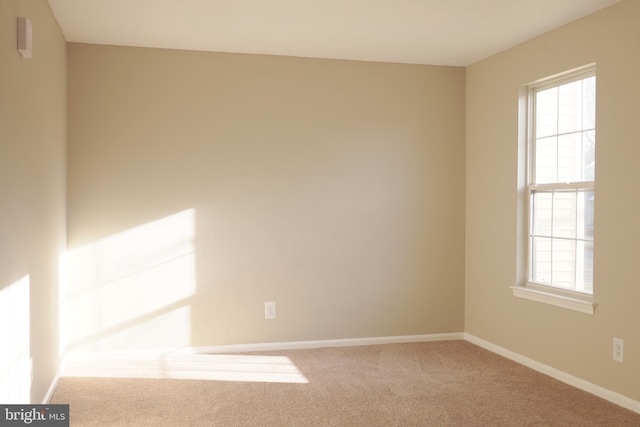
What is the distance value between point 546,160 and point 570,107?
0.42 metres

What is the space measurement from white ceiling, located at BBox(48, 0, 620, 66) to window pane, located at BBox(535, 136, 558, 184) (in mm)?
770

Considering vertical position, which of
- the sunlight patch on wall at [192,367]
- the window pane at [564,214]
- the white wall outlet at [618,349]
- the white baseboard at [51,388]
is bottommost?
the sunlight patch on wall at [192,367]

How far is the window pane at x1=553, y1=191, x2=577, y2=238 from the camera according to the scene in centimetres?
390

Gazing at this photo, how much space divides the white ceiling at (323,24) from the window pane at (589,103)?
0.43 metres

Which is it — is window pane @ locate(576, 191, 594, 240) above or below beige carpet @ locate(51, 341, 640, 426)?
above

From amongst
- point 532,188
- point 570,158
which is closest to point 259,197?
point 532,188

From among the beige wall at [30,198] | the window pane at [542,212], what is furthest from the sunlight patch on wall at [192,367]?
the window pane at [542,212]

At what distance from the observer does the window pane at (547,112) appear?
4.11 meters

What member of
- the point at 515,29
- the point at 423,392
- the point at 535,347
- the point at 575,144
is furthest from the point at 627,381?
the point at 515,29

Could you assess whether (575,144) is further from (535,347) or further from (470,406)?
(470,406)

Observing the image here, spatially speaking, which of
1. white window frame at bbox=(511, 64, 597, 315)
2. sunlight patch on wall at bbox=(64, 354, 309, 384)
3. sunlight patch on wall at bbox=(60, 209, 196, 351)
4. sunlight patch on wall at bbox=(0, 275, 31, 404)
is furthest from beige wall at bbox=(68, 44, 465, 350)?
sunlight patch on wall at bbox=(0, 275, 31, 404)

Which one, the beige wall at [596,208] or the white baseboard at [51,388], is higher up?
the beige wall at [596,208]

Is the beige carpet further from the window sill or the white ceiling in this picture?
the white ceiling

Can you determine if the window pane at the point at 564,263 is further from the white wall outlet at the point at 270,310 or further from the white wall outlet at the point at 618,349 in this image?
the white wall outlet at the point at 270,310
